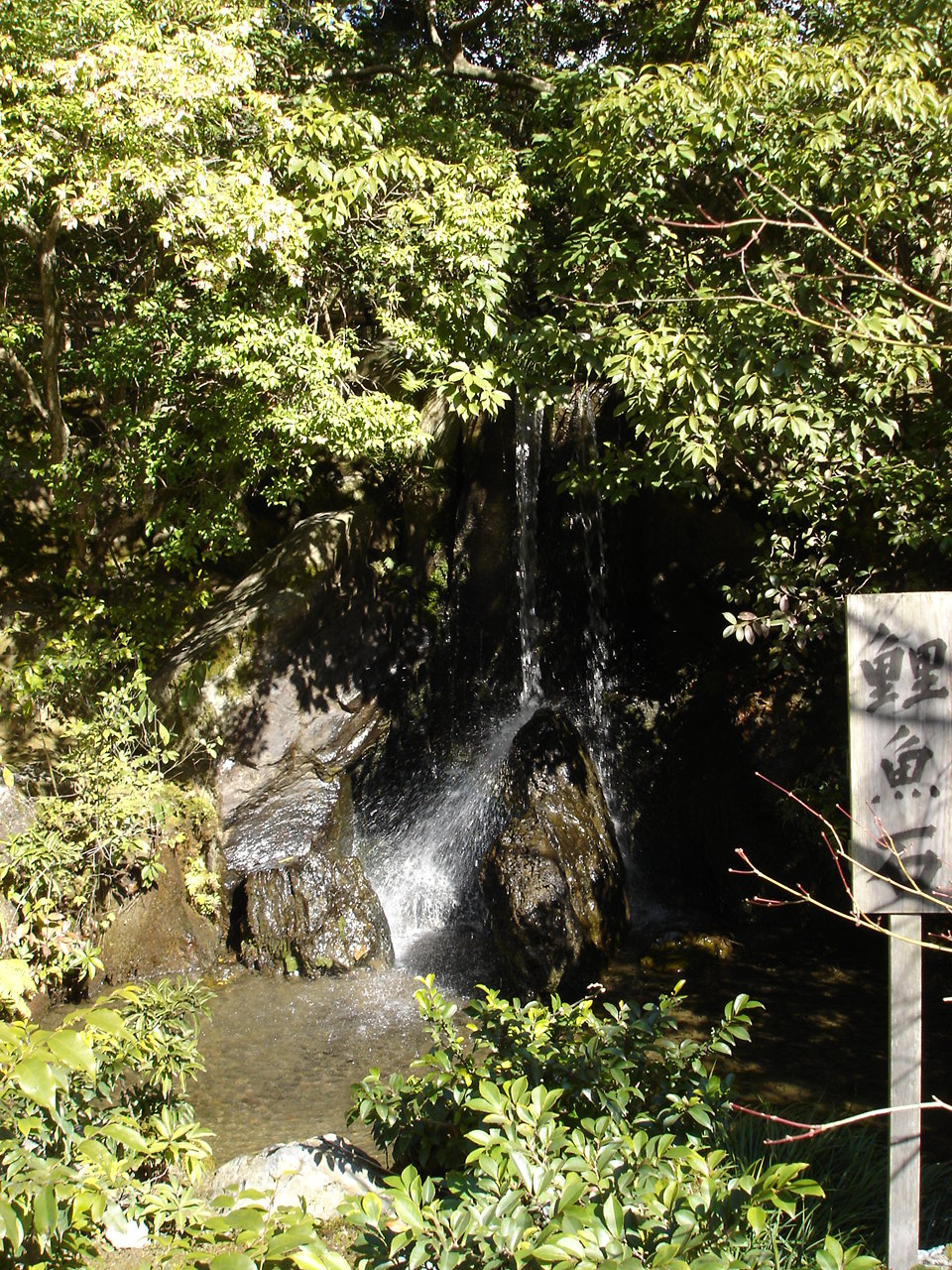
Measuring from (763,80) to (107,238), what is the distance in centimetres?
606

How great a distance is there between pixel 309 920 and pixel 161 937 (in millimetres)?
1136

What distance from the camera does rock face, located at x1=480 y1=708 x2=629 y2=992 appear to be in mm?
6891

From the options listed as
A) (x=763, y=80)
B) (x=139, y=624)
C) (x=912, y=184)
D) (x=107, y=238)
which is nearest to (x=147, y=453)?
(x=139, y=624)

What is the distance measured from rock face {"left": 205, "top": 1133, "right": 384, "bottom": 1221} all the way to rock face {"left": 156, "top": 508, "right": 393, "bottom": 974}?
3285 millimetres

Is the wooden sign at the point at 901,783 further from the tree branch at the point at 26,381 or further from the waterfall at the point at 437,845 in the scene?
the tree branch at the point at 26,381

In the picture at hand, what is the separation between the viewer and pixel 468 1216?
2027mm

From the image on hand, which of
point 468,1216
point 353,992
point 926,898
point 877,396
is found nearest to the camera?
point 468,1216

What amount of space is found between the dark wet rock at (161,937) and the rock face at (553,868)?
2.28 m

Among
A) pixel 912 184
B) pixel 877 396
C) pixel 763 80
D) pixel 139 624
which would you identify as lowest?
pixel 139 624

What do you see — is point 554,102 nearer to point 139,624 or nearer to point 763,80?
point 763,80

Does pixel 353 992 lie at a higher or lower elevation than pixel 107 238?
lower

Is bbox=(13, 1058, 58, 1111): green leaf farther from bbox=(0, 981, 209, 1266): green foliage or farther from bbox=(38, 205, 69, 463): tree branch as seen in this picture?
bbox=(38, 205, 69, 463): tree branch

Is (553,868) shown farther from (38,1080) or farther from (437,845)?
(38,1080)

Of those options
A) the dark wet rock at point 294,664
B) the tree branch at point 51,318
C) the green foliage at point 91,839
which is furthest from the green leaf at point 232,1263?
the tree branch at point 51,318
